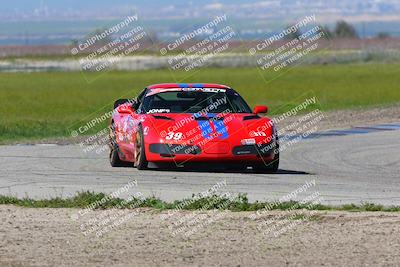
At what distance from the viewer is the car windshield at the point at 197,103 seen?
2023 cm

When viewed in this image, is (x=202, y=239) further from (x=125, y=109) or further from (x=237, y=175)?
(x=125, y=109)

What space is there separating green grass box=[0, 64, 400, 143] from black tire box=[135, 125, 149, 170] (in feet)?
26.7

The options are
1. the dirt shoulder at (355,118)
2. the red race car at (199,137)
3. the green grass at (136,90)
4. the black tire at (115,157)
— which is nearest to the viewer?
the red race car at (199,137)

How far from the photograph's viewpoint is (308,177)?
18.7 metres

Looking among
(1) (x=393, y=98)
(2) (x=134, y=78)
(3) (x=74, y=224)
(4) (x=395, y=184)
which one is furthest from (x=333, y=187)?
(2) (x=134, y=78)

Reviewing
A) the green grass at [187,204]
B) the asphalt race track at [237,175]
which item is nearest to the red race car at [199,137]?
the asphalt race track at [237,175]

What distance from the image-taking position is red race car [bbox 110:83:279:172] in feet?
63.4

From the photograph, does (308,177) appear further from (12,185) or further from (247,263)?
(247,263)

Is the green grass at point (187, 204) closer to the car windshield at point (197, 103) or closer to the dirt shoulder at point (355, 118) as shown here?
the car windshield at point (197, 103)

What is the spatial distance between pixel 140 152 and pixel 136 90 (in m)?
45.6

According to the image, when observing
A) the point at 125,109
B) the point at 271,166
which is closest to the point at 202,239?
the point at 271,166

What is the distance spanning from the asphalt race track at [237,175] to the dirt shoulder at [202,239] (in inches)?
74.4

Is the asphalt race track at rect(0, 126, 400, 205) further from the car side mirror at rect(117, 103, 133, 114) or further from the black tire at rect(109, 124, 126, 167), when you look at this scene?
the car side mirror at rect(117, 103, 133, 114)

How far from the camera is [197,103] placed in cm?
2042
